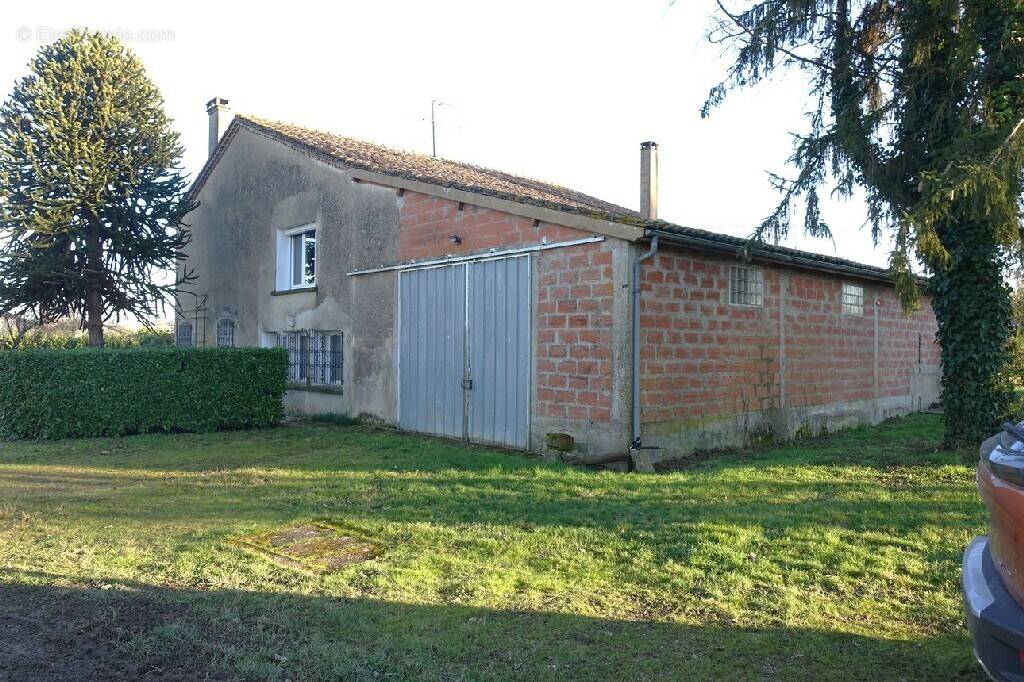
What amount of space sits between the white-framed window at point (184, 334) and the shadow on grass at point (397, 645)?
53.3 ft

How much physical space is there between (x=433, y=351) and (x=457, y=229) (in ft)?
6.64

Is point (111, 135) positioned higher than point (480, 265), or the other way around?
point (111, 135)

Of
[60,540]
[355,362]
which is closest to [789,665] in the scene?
[60,540]

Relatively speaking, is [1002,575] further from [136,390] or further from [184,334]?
[184,334]

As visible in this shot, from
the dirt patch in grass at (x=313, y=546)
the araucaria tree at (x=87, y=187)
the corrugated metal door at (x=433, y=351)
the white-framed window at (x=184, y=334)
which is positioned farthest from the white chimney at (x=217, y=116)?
the dirt patch in grass at (x=313, y=546)

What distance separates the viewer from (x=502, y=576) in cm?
492

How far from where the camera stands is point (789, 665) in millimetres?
3588

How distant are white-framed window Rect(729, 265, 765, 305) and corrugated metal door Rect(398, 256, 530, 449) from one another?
306 centimetres

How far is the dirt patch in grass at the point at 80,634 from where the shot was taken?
3.57 meters

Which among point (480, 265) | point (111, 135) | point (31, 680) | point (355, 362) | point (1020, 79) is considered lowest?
point (31, 680)

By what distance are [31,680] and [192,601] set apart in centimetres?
104

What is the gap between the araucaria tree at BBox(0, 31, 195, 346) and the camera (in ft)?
52.4


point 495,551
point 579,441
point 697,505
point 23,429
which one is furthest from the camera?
point 23,429

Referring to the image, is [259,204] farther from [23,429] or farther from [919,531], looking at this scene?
[919,531]
